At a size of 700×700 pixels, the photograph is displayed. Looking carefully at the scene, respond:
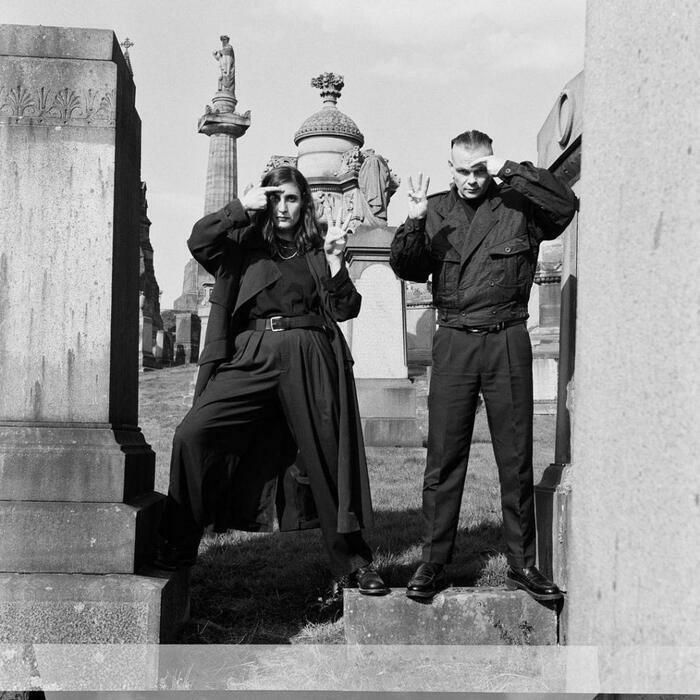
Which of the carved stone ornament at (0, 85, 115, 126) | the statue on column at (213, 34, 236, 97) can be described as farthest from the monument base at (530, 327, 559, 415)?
the statue on column at (213, 34, 236, 97)

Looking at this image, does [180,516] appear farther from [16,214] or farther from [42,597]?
[16,214]

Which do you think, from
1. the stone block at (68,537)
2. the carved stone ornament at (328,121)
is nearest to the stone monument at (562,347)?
the stone block at (68,537)

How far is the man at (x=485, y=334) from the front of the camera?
12.3 ft

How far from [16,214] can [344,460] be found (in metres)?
1.94

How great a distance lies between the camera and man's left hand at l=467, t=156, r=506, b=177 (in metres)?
3.75

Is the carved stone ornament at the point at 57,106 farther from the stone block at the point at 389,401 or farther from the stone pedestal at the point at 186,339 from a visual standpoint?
the stone pedestal at the point at 186,339

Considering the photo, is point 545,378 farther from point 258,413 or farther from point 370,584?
point 370,584

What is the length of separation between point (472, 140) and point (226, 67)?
1359 inches

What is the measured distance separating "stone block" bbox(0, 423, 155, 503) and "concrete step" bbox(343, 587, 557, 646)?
1.21m

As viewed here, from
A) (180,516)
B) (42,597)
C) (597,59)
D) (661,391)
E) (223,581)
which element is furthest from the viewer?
(223,581)

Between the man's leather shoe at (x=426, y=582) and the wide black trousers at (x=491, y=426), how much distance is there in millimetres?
49

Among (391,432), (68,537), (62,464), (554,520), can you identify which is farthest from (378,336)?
(68,537)

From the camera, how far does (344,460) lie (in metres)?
3.93

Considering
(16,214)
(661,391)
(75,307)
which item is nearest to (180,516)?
(75,307)
